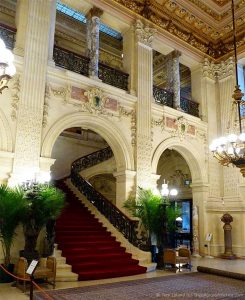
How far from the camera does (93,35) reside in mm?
9703

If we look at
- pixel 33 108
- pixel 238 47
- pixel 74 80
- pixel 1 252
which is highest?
pixel 238 47

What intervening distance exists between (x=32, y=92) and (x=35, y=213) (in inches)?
119

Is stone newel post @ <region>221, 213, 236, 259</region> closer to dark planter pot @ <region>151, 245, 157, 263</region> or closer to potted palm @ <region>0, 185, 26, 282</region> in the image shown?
dark planter pot @ <region>151, 245, 157, 263</region>

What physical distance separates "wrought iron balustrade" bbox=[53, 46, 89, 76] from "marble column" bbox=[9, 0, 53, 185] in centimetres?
64

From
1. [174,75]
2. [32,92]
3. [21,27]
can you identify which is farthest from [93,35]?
[174,75]

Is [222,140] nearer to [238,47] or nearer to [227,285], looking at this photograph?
[227,285]

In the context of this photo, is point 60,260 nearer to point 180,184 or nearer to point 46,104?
point 46,104

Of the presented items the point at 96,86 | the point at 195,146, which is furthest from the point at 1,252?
the point at 195,146

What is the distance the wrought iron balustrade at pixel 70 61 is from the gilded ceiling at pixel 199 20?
2.61m

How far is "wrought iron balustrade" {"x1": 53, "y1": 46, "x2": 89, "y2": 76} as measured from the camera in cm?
872

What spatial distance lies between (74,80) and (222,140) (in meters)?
4.32

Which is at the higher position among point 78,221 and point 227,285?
point 78,221

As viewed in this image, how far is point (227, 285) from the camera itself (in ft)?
20.5

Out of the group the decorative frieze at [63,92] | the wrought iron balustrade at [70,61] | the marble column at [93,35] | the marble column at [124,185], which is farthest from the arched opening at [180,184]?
the decorative frieze at [63,92]
